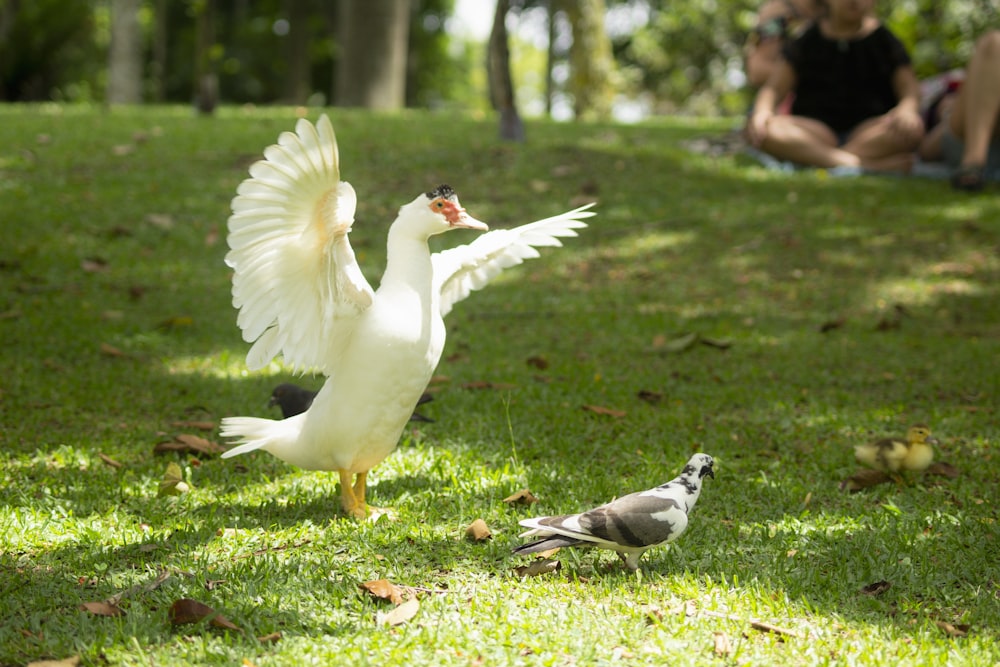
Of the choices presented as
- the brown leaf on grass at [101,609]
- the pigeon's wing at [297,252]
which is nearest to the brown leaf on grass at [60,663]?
the brown leaf on grass at [101,609]

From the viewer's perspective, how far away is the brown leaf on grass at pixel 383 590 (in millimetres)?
3055

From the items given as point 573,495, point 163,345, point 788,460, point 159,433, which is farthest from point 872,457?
point 163,345

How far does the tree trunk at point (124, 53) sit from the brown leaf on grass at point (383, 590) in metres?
14.9

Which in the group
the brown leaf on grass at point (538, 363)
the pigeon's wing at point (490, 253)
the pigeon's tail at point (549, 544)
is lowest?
the pigeon's tail at point (549, 544)

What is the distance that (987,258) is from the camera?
25.3ft

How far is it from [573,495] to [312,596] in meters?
1.22

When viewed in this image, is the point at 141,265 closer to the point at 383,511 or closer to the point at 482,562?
the point at 383,511

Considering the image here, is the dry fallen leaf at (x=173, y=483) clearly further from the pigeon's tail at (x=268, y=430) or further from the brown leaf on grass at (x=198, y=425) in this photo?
the brown leaf on grass at (x=198, y=425)

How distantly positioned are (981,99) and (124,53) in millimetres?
12934

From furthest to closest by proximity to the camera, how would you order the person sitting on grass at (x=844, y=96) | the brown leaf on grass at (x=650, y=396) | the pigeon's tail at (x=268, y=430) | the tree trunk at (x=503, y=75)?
1. the tree trunk at (x=503, y=75)
2. the person sitting on grass at (x=844, y=96)
3. the brown leaf on grass at (x=650, y=396)
4. the pigeon's tail at (x=268, y=430)

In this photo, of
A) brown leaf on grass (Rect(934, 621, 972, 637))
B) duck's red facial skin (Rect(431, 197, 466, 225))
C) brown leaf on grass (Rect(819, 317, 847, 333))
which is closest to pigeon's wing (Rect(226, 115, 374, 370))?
duck's red facial skin (Rect(431, 197, 466, 225))

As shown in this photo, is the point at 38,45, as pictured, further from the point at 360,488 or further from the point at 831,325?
the point at 360,488

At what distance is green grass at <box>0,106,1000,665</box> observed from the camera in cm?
295

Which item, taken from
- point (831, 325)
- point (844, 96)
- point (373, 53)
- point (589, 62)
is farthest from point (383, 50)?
point (831, 325)
